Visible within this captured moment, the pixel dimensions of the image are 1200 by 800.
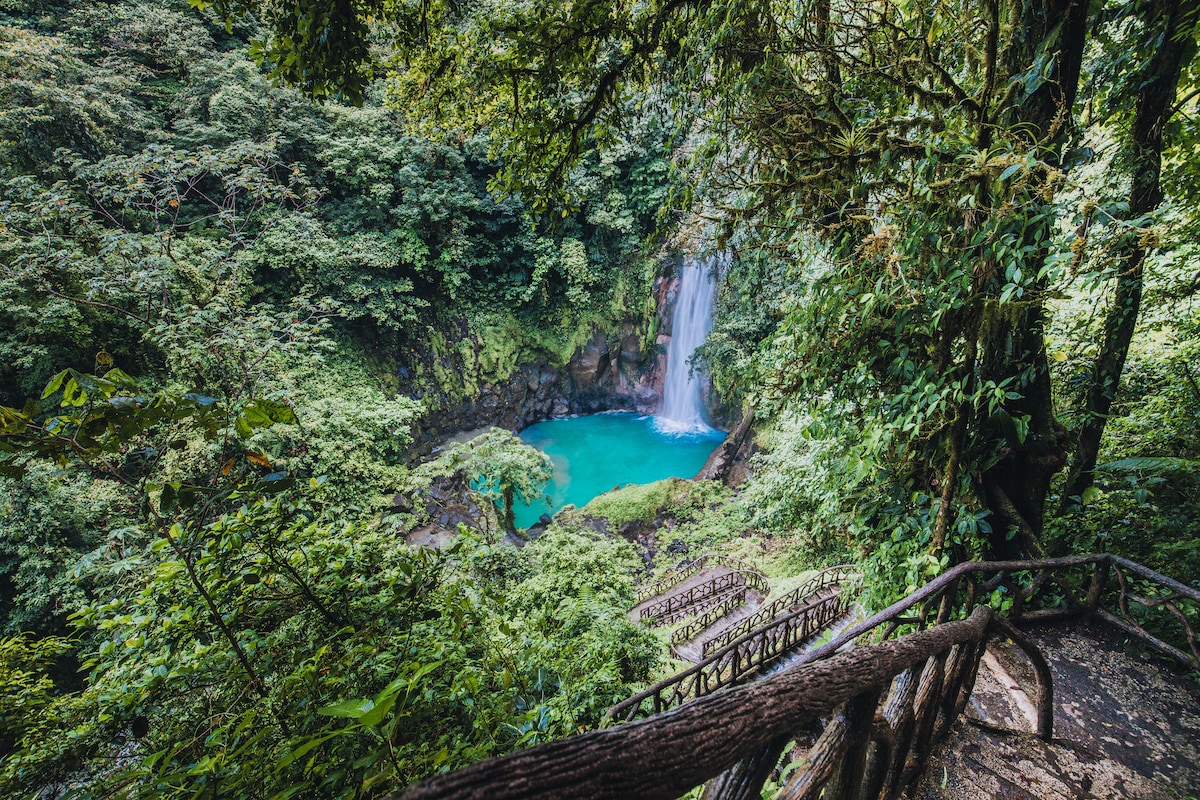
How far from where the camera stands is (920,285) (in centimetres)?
234

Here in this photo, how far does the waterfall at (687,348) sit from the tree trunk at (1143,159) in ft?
49.0

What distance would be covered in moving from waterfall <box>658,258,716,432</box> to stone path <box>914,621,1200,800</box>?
1544 centimetres

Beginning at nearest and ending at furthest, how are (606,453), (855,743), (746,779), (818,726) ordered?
(746,779), (855,743), (818,726), (606,453)

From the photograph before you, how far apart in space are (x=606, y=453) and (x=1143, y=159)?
15.4 meters

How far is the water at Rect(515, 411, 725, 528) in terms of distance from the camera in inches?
589

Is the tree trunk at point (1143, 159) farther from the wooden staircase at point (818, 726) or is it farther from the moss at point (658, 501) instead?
the moss at point (658, 501)

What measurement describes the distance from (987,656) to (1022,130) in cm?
277

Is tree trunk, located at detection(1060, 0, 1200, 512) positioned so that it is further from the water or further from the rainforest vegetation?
the water

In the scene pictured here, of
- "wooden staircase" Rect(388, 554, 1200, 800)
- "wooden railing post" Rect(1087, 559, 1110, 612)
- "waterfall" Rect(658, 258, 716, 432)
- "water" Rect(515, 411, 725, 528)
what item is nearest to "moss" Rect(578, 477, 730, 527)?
"water" Rect(515, 411, 725, 528)

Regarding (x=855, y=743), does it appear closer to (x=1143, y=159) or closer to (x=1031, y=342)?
(x=1031, y=342)

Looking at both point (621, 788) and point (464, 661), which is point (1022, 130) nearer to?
point (621, 788)

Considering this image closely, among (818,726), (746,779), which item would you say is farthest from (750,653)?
(746,779)

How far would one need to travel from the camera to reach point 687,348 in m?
18.6

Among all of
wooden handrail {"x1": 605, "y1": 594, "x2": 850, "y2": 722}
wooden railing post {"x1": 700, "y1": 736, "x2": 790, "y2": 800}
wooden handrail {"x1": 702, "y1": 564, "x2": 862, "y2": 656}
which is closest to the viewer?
wooden railing post {"x1": 700, "y1": 736, "x2": 790, "y2": 800}
